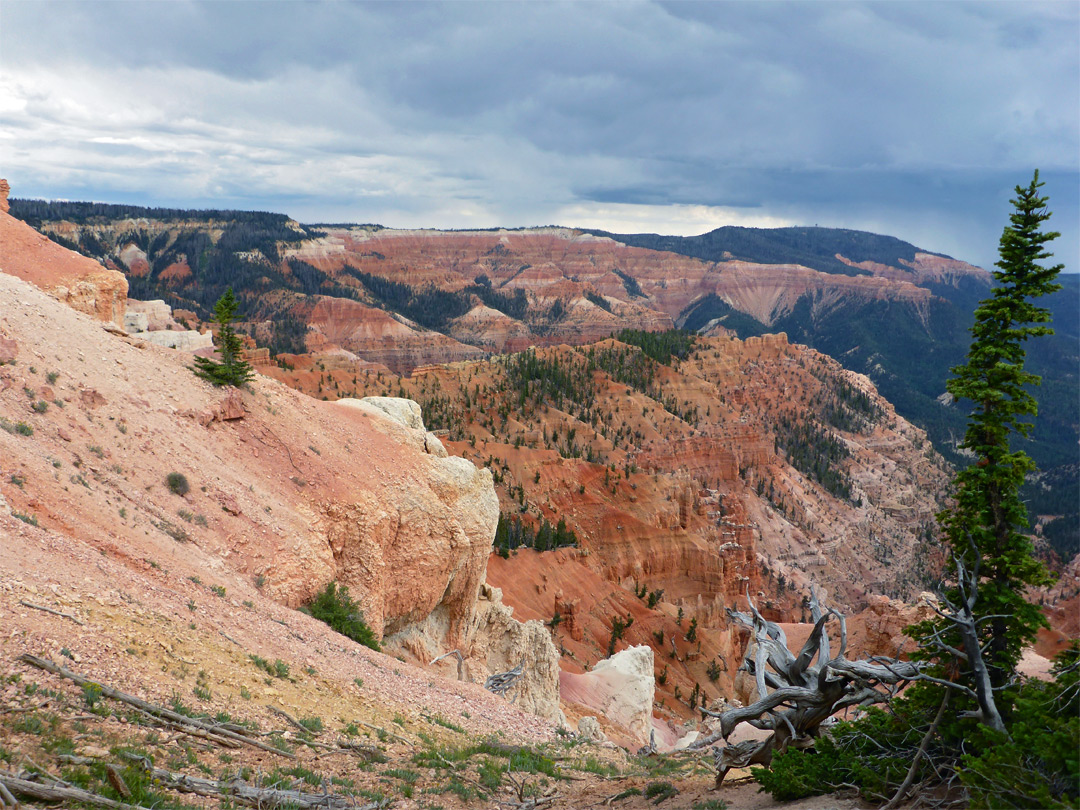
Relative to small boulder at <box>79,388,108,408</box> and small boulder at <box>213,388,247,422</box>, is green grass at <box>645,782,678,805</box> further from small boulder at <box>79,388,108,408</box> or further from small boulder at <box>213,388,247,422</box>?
small boulder at <box>213,388,247,422</box>

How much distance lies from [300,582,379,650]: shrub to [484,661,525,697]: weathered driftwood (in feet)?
20.9

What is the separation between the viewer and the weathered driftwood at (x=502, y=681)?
2353 centimetres

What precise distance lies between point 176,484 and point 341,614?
491cm

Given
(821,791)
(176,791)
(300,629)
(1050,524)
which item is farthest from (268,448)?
(1050,524)

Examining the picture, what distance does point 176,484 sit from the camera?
16.5m

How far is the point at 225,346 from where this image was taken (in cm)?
2153

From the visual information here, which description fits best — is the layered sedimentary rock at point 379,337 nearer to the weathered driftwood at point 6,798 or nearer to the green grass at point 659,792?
the green grass at point 659,792

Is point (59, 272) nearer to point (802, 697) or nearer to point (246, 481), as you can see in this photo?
point (246, 481)

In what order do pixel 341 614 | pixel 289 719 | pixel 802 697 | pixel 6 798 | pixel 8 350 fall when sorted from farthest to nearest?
pixel 341 614
pixel 8 350
pixel 289 719
pixel 802 697
pixel 6 798

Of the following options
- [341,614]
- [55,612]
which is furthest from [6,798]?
[341,614]

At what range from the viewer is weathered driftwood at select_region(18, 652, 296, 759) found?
8.95m

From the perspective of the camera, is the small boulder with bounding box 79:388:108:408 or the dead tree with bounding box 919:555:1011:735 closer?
the dead tree with bounding box 919:555:1011:735

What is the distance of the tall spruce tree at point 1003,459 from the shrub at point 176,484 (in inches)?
599

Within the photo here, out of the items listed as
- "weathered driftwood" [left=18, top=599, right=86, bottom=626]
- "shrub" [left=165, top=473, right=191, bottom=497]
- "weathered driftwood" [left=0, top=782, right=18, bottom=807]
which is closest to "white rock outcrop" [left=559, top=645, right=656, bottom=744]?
"shrub" [left=165, top=473, right=191, bottom=497]
